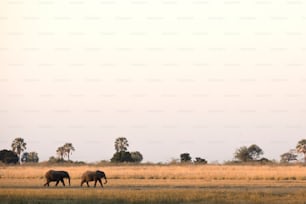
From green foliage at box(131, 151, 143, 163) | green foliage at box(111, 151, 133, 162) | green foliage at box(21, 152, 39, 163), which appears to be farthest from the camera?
green foliage at box(21, 152, 39, 163)

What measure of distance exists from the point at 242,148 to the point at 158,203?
391 feet

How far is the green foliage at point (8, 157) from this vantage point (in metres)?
118

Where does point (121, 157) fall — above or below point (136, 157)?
below

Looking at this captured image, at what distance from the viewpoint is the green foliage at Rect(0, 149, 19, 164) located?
386ft

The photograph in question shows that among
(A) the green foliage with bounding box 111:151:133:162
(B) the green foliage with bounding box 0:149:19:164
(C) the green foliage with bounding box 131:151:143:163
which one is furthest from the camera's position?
(C) the green foliage with bounding box 131:151:143:163

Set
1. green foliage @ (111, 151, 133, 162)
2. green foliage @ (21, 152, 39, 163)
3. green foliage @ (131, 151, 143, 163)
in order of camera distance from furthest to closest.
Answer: green foliage @ (21, 152, 39, 163)
green foliage @ (131, 151, 143, 163)
green foliage @ (111, 151, 133, 162)

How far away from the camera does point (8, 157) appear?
119375mm

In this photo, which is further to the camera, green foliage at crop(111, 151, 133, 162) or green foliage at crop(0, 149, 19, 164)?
green foliage at crop(0, 149, 19, 164)

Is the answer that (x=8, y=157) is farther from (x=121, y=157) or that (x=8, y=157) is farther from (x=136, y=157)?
(x=136, y=157)

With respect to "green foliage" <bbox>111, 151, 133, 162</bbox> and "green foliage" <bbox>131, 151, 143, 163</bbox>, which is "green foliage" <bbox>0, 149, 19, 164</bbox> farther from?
"green foliage" <bbox>131, 151, 143, 163</bbox>

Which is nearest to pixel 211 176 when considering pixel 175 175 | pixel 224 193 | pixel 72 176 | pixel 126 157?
pixel 175 175

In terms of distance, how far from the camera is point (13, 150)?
135 metres

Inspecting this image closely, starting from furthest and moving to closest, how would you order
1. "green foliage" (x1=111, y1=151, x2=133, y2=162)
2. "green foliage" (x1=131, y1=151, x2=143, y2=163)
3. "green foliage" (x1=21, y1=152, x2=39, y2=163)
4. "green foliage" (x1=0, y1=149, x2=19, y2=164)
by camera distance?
1. "green foliage" (x1=21, y1=152, x2=39, y2=163)
2. "green foliage" (x1=131, y1=151, x2=143, y2=163)
3. "green foliage" (x1=0, y1=149, x2=19, y2=164)
4. "green foliage" (x1=111, y1=151, x2=133, y2=162)

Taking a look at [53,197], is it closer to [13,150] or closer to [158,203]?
[158,203]
